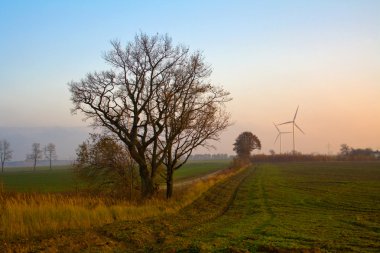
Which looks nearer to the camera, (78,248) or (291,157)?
(78,248)

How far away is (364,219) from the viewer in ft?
63.8

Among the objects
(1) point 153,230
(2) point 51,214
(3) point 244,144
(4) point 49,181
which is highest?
(3) point 244,144

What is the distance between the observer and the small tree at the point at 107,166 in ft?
107

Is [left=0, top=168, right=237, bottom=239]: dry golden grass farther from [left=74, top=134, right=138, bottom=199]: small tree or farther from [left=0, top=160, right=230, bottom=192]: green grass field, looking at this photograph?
[left=74, top=134, right=138, bottom=199]: small tree

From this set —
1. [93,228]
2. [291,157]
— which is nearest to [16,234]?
[93,228]

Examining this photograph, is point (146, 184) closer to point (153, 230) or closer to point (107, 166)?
point (107, 166)

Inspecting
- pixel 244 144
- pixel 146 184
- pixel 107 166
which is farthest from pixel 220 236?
pixel 244 144

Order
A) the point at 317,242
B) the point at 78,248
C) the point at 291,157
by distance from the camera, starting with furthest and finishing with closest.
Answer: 1. the point at 291,157
2. the point at 317,242
3. the point at 78,248

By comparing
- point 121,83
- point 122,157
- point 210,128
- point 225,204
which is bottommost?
point 225,204

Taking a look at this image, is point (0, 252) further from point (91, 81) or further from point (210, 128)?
point (210, 128)

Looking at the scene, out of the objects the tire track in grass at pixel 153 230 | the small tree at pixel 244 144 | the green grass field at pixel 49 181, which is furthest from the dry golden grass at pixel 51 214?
the small tree at pixel 244 144

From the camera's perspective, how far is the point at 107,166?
111ft

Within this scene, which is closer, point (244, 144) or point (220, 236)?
point (220, 236)

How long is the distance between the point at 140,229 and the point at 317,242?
20.4 ft
